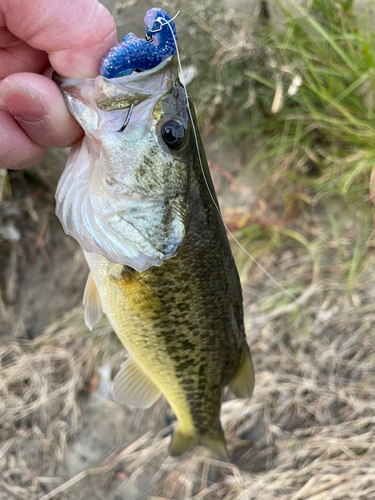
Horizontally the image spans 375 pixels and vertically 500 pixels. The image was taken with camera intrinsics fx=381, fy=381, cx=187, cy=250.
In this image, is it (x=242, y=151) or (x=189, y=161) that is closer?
(x=189, y=161)

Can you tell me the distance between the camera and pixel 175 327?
134 centimetres

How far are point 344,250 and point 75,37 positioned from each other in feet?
7.55

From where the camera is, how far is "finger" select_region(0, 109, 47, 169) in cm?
117

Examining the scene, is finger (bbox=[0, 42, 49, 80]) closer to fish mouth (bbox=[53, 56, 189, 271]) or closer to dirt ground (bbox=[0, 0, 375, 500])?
fish mouth (bbox=[53, 56, 189, 271])

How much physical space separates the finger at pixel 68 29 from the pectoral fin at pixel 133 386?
115 cm

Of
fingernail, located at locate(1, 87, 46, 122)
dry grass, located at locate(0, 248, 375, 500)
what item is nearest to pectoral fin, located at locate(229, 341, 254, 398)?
dry grass, located at locate(0, 248, 375, 500)

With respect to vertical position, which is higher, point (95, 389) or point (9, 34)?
point (9, 34)

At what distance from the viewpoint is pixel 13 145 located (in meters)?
1.18

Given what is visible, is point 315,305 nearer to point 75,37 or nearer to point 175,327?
point 175,327

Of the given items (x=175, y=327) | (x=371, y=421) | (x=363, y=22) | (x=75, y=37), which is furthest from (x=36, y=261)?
(x=363, y=22)

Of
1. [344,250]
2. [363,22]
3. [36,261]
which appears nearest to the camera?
[363,22]

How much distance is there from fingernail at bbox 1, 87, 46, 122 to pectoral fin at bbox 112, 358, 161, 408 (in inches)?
40.7

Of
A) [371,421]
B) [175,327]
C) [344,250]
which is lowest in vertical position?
[371,421]

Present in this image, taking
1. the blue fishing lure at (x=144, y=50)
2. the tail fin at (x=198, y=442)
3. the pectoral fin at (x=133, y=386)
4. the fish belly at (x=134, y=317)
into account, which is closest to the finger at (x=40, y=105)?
the blue fishing lure at (x=144, y=50)
